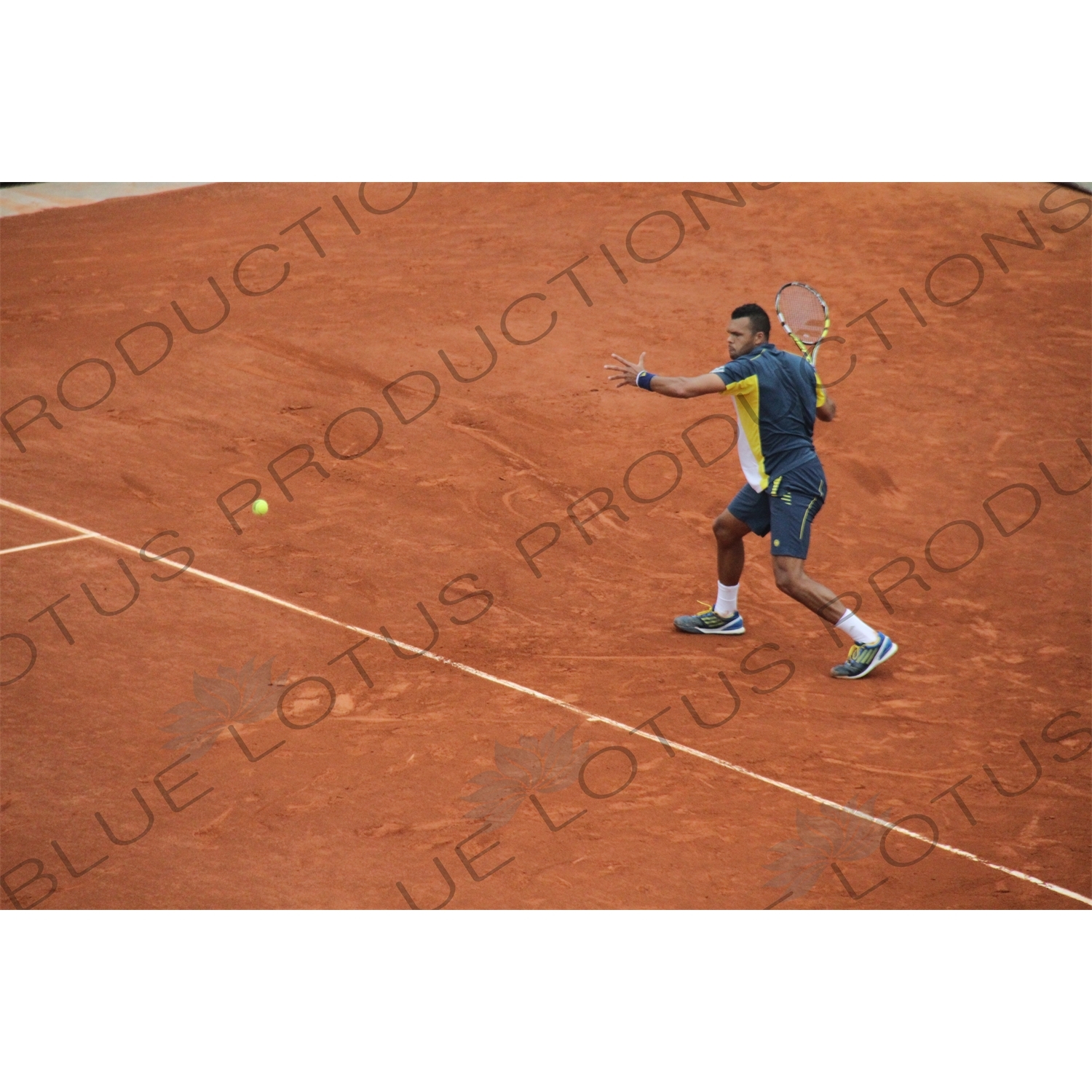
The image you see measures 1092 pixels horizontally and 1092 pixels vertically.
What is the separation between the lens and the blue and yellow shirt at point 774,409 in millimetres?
6680

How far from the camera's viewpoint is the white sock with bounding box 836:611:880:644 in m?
6.79

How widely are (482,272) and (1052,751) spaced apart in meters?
7.71

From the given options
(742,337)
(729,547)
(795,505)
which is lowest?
(795,505)

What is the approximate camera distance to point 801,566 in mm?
6773

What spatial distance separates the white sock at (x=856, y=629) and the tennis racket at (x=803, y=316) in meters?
1.44

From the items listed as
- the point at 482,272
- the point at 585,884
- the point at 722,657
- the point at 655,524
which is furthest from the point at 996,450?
the point at 585,884

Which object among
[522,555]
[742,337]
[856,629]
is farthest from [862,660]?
[522,555]

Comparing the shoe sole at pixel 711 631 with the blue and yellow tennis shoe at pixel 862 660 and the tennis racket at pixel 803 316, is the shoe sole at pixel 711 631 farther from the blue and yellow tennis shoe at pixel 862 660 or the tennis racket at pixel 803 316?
the tennis racket at pixel 803 316

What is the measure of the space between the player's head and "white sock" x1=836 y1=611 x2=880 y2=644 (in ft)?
5.02

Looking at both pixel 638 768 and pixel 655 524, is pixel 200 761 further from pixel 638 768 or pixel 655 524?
pixel 655 524

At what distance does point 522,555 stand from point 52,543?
2.93 meters

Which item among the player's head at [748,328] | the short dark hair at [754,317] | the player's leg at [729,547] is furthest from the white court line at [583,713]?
the short dark hair at [754,317]

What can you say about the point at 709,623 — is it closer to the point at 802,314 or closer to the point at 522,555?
the point at 522,555

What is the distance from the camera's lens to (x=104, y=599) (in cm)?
725
